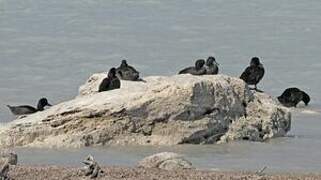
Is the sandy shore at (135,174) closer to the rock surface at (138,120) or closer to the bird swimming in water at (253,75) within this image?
the rock surface at (138,120)

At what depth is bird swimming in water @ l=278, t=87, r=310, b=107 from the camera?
1510 centimetres

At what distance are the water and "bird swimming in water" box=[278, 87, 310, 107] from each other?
27 cm

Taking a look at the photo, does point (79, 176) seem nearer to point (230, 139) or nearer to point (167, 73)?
point (230, 139)

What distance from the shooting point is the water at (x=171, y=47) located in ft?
34.3

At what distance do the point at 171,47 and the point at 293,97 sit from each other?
6.40 meters

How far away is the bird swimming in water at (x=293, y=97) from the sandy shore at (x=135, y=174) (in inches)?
287

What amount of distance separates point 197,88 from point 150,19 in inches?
623

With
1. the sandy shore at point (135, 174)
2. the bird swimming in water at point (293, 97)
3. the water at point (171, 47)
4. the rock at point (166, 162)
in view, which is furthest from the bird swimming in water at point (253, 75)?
the sandy shore at point (135, 174)

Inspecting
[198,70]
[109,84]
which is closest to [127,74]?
[198,70]

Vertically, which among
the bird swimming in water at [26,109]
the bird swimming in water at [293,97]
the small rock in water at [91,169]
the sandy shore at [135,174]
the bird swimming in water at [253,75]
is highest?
the bird swimming in water at [253,75]

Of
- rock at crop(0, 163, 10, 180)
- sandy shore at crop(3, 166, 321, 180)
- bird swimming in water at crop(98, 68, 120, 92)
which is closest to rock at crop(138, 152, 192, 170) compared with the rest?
sandy shore at crop(3, 166, 321, 180)

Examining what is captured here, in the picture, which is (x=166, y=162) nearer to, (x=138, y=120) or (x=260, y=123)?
(x=138, y=120)

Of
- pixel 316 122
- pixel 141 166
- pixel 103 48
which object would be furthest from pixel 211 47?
pixel 141 166

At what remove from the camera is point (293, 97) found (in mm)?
15289
